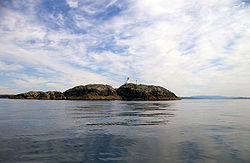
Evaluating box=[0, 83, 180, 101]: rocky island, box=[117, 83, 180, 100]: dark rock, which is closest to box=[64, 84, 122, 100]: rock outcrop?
box=[0, 83, 180, 101]: rocky island

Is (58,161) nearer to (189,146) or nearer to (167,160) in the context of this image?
(167,160)

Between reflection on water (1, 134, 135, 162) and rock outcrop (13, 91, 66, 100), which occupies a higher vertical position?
rock outcrop (13, 91, 66, 100)

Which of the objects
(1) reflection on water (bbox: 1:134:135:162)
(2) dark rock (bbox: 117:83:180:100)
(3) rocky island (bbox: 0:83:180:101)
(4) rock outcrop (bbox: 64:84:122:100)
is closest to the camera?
(1) reflection on water (bbox: 1:134:135:162)

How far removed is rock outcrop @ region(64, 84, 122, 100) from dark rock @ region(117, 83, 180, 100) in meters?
7.69

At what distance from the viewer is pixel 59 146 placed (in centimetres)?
1039

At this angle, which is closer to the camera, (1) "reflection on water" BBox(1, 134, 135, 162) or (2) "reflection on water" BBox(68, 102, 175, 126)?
(1) "reflection on water" BBox(1, 134, 135, 162)

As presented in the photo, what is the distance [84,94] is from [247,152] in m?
148

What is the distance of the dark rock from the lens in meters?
149

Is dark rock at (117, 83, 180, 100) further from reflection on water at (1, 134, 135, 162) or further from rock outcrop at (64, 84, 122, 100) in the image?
reflection on water at (1, 134, 135, 162)

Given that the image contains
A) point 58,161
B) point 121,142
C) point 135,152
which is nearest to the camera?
point 58,161

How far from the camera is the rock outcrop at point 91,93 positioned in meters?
147

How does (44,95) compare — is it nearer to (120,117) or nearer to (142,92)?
(142,92)

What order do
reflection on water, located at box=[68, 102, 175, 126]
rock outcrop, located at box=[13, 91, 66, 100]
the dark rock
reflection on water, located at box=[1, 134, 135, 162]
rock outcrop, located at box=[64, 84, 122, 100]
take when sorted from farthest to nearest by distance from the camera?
rock outcrop, located at box=[13, 91, 66, 100]
the dark rock
rock outcrop, located at box=[64, 84, 122, 100]
reflection on water, located at box=[68, 102, 175, 126]
reflection on water, located at box=[1, 134, 135, 162]

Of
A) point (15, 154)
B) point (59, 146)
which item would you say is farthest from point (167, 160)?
point (15, 154)
